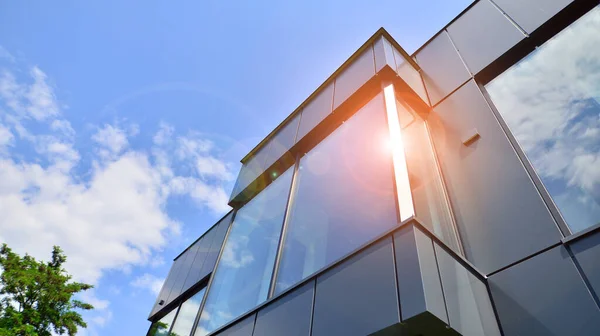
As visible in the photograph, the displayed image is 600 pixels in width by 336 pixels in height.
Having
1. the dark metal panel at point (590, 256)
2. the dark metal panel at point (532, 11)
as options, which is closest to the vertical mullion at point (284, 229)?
the dark metal panel at point (590, 256)

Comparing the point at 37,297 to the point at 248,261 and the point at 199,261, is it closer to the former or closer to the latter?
the point at 199,261

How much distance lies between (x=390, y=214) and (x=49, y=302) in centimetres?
2630

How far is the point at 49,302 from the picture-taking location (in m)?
22.5

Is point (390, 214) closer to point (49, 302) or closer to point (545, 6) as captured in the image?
point (545, 6)

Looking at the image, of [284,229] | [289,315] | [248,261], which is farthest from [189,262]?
[289,315]

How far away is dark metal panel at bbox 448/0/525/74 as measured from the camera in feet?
21.3

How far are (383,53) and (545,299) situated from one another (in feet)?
19.1

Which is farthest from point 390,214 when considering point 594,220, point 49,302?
point 49,302

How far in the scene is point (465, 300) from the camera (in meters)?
3.57

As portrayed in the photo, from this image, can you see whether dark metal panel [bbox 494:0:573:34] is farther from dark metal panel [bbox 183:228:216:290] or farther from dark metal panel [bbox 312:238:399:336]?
dark metal panel [bbox 183:228:216:290]

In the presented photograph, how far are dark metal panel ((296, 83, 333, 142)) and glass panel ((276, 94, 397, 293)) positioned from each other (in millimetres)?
1176

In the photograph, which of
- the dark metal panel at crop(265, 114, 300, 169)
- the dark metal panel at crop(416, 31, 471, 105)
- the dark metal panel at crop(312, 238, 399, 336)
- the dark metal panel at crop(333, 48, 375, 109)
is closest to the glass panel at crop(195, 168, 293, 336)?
the dark metal panel at crop(265, 114, 300, 169)

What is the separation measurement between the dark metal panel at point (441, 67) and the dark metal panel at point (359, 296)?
4.26 m

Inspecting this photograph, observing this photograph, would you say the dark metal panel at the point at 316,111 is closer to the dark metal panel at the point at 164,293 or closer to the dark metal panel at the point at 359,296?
the dark metal panel at the point at 359,296
